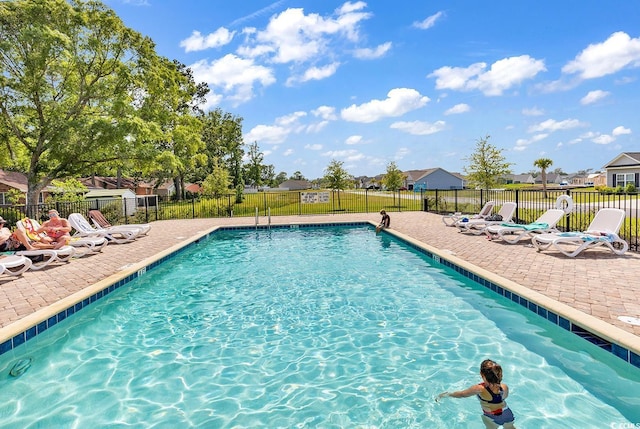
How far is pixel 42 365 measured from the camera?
4.90 metres

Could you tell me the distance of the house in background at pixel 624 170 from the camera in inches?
1560

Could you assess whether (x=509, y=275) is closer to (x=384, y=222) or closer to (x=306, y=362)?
(x=306, y=362)

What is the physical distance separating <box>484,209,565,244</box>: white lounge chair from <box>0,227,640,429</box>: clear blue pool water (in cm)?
380

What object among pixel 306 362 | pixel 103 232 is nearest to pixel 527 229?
pixel 306 362

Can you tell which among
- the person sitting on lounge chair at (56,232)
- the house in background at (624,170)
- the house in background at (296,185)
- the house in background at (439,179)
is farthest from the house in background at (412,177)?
the person sitting on lounge chair at (56,232)

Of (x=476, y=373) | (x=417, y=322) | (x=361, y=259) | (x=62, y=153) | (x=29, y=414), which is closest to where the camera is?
(x=29, y=414)

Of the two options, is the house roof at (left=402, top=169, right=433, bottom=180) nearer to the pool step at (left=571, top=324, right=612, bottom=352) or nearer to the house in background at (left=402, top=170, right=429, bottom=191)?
the house in background at (left=402, top=170, right=429, bottom=191)

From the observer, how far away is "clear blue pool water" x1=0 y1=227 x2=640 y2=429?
378cm

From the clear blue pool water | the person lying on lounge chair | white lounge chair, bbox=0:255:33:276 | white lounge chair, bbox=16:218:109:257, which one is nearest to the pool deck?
white lounge chair, bbox=0:255:33:276

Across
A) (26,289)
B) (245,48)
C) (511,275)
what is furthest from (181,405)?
(245,48)

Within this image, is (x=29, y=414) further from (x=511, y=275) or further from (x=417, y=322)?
(x=511, y=275)

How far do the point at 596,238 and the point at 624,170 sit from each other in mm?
41595

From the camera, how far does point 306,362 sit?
4.91 metres

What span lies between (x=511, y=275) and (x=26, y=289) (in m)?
8.91
